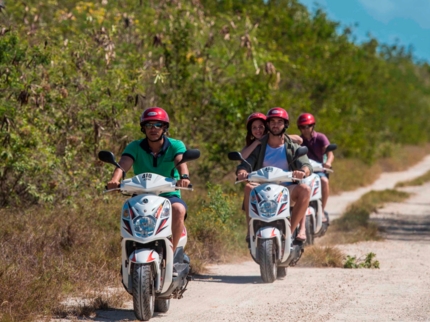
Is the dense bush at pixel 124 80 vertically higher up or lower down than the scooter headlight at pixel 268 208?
higher up

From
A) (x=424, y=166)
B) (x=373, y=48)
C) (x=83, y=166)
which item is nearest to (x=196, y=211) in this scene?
(x=83, y=166)

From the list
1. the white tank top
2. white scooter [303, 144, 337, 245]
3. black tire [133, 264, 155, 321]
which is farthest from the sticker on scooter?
white scooter [303, 144, 337, 245]

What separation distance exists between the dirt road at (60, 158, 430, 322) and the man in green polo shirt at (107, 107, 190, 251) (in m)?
0.77

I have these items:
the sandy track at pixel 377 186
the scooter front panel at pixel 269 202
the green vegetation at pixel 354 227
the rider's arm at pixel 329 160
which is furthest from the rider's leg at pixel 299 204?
the sandy track at pixel 377 186

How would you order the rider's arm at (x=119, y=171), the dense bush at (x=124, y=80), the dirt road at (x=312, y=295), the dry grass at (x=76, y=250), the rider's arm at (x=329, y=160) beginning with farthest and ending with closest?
the rider's arm at (x=329, y=160), the dense bush at (x=124, y=80), the rider's arm at (x=119, y=171), the dirt road at (x=312, y=295), the dry grass at (x=76, y=250)

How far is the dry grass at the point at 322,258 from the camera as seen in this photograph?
36.2 feet

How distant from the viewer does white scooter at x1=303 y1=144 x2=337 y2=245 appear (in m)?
12.7

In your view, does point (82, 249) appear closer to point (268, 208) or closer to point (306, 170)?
point (268, 208)

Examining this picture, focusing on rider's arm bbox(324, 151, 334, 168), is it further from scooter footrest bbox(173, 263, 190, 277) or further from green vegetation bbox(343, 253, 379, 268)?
scooter footrest bbox(173, 263, 190, 277)

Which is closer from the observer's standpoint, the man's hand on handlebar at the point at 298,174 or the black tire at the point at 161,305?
the black tire at the point at 161,305

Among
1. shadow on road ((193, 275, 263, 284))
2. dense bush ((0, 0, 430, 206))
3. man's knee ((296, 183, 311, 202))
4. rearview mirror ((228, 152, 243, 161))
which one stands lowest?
shadow on road ((193, 275, 263, 284))

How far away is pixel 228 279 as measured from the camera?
32.7ft

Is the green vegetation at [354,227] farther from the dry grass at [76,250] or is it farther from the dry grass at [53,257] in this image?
the dry grass at [53,257]

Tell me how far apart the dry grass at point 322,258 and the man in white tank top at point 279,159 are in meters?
0.79
